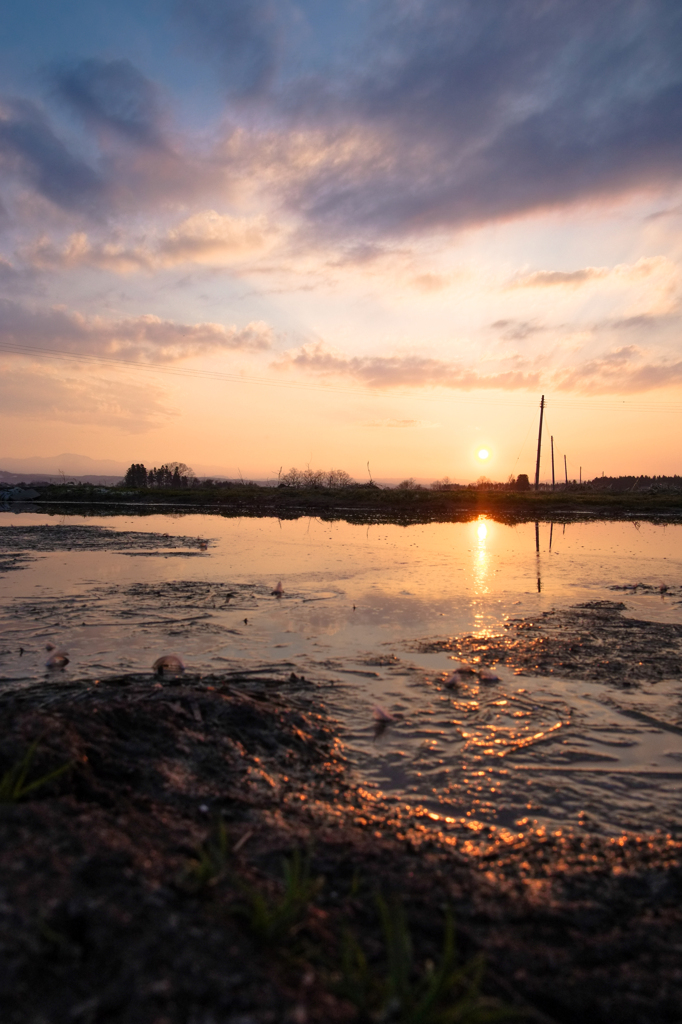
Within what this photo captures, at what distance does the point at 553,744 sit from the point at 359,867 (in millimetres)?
2493

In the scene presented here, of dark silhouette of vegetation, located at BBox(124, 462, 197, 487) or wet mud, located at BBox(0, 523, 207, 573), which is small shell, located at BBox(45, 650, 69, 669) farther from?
dark silhouette of vegetation, located at BBox(124, 462, 197, 487)

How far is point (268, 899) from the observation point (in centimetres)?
254

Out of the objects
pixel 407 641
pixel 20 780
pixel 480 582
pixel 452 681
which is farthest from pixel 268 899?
pixel 480 582

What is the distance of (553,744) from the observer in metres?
4.84

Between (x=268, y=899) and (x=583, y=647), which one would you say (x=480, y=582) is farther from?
(x=268, y=899)

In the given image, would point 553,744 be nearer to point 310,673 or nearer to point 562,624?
point 310,673

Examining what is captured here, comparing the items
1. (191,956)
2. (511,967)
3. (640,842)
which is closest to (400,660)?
(640,842)

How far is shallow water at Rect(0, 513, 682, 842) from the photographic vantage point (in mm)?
4219

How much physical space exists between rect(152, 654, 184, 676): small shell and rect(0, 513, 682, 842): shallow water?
0.87ft

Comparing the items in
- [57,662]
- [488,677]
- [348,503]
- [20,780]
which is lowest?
[488,677]

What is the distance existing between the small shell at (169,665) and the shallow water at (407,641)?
0.27 metres

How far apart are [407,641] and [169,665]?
10.5 ft

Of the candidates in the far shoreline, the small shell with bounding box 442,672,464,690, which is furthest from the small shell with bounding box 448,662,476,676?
the far shoreline

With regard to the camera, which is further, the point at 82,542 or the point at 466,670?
the point at 82,542
